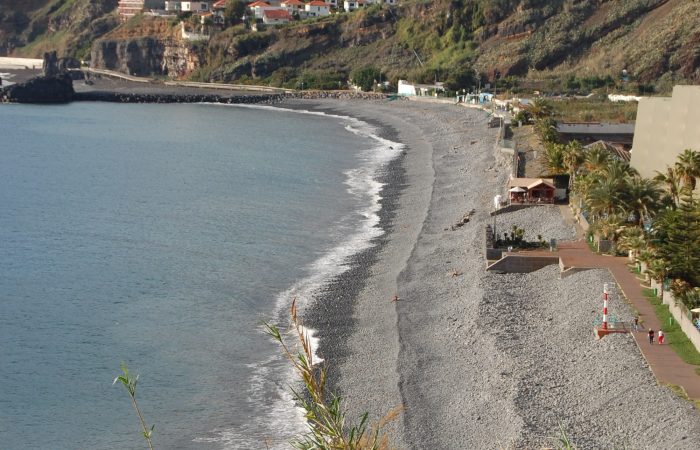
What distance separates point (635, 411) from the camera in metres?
24.3

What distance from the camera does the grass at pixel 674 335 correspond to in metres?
26.9

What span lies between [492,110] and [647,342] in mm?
66782

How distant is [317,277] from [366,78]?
96.3 m

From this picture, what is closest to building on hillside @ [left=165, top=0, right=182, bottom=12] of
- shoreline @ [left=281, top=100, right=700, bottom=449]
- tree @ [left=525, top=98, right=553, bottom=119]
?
tree @ [left=525, top=98, right=553, bottom=119]

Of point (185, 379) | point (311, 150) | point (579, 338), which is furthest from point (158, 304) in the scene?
point (311, 150)

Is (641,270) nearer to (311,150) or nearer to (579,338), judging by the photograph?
(579,338)

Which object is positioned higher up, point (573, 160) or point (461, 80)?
point (573, 160)

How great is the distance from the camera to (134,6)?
7598 inches

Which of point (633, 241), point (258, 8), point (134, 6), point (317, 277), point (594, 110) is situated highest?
point (258, 8)

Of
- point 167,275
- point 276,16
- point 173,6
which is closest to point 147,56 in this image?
point 173,6

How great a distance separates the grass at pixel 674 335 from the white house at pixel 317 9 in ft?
466

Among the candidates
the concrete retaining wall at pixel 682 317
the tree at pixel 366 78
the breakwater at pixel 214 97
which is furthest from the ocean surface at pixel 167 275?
the tree at pixel 366 78

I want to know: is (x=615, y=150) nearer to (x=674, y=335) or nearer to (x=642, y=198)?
(x=642, y=198)

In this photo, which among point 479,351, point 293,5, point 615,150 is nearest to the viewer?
point 479,351
